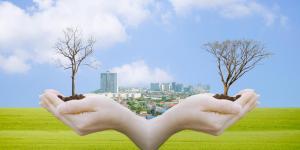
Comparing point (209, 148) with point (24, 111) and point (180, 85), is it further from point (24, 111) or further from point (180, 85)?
point (24, 111)

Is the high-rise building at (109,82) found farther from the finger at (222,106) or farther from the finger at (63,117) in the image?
the finger at (222,106)

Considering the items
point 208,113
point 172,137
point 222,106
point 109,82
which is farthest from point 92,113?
point 109,82

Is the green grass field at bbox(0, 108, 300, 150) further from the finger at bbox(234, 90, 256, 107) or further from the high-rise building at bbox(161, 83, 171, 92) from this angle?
the finger at bbox(234, 90, 256, 107)

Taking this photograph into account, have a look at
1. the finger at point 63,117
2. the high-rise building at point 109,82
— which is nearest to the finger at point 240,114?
the finger at point 63,117

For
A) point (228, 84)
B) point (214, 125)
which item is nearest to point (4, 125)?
point (228, 84)

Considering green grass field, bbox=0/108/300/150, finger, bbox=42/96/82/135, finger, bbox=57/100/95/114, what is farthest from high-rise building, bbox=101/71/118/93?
finger, bbox=57/100/95/114

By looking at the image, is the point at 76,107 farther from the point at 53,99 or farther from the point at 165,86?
the point at 165,86

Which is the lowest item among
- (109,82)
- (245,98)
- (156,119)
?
(156,119)
